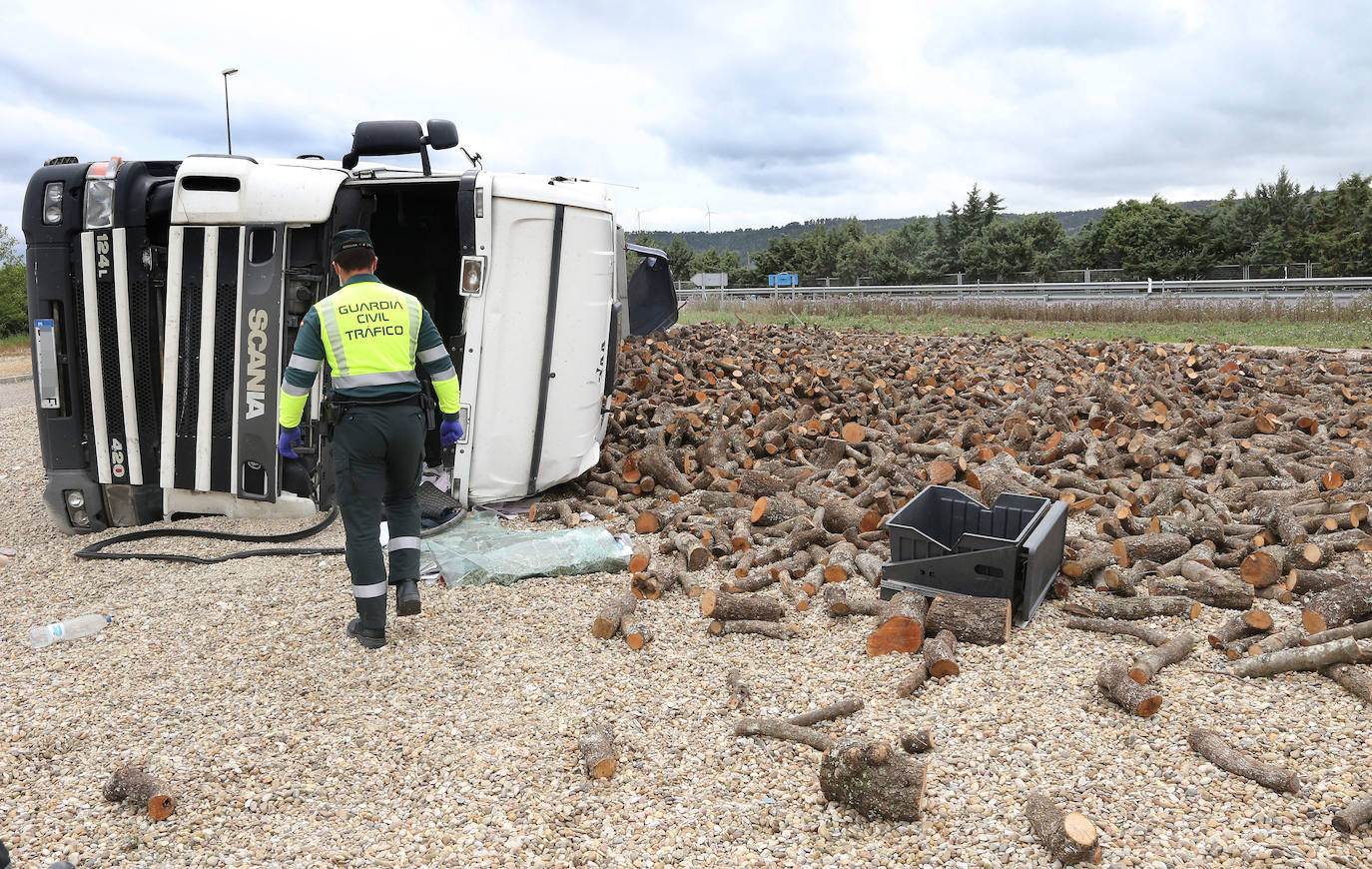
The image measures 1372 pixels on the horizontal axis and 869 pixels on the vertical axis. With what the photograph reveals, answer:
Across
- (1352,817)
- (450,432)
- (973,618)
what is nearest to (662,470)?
(450,432)

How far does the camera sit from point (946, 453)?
7.80m

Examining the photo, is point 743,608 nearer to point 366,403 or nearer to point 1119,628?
point 1119,628

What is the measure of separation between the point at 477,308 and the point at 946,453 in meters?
4.16

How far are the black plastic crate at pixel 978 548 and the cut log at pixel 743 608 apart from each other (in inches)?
25.1

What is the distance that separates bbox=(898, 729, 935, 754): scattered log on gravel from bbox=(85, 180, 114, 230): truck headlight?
20.6 ft

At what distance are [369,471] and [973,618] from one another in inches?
122

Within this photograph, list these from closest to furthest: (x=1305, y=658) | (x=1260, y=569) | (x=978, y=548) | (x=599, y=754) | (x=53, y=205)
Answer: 1. (x=599, y=754)
2. (x=1305, y=658)
3. (x=978, y=548)
4. (x=1260, y=569)
5. (x=53, y=205)

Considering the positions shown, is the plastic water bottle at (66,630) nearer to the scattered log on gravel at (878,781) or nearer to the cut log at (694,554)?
the cut log at (694,554)

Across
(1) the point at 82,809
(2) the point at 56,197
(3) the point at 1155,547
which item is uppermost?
(2) the point at 56,197

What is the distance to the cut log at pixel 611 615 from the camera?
4613 mm

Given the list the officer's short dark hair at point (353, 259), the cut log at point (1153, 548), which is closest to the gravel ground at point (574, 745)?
the cut log at point (1153, 548)

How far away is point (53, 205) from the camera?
6.31 metres

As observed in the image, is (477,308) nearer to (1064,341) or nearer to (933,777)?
(933,777)

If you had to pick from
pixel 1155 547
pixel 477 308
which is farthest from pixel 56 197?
pixel 1155 547
